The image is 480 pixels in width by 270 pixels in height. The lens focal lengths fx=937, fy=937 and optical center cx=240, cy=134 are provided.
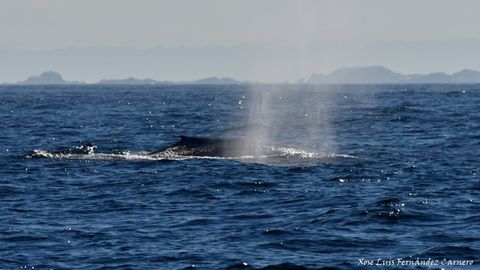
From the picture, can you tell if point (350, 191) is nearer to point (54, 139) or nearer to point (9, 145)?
point (9, 145)

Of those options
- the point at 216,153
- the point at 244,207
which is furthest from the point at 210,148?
the point at 244,207

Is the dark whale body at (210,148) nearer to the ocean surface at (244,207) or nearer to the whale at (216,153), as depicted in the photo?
the whale at (216,153)

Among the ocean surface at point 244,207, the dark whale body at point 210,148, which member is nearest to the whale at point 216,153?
the dark whale body at point 210,148

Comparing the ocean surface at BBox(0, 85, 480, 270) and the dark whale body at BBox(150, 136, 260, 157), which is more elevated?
the dark whale body at BBox(150, 136, 260, 157)

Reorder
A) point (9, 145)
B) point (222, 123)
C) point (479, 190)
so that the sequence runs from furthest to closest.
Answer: point (222, 123) → point (9, 145) → point (479, 190)

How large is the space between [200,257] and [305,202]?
683 cm

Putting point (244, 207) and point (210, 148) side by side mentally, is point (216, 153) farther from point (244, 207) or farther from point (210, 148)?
point (244, 207)

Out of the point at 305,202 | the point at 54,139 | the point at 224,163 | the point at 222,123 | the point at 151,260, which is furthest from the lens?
the point at 222,123

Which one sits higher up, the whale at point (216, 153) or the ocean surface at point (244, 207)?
the whale at point (216, 153)

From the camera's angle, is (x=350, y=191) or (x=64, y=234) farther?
(x=350, y=191)

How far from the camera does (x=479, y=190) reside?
84.7 ft

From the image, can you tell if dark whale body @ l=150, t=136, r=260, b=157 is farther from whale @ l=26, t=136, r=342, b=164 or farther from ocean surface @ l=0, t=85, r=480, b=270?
ocean surface @ l=0, t=85, r=480, b=270

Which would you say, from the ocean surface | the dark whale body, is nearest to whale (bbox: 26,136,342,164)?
the dark whale body

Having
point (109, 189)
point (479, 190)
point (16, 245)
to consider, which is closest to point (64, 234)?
point (16, 245)
